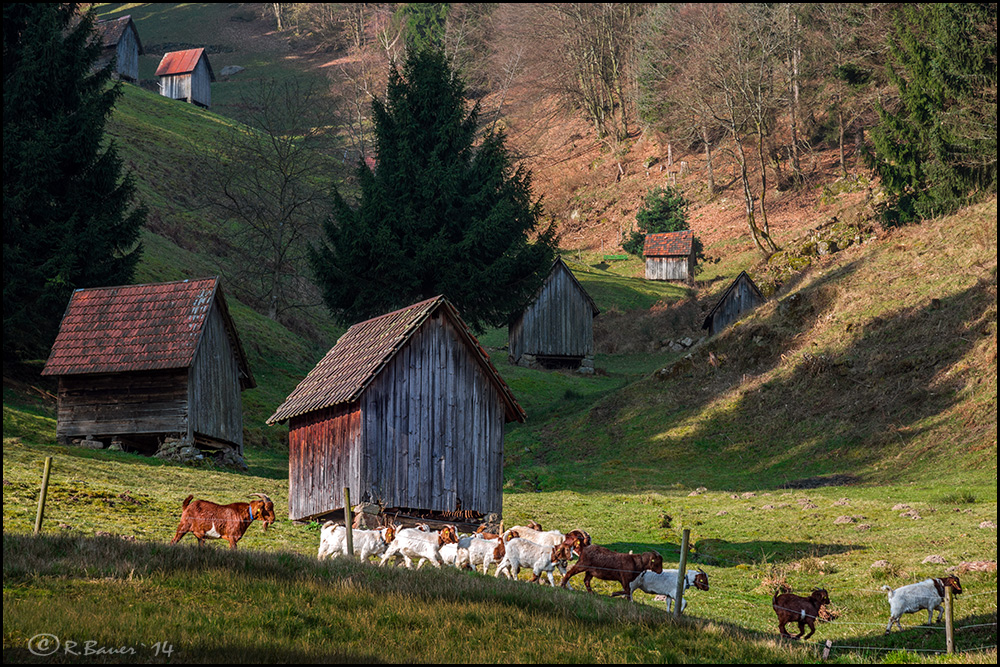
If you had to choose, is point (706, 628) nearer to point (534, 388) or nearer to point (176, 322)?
point (176, 322)

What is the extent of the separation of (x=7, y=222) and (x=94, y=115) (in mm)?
6083

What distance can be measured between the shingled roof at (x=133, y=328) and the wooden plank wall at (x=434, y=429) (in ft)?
36.6

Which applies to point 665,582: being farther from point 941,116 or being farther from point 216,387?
point 941,116

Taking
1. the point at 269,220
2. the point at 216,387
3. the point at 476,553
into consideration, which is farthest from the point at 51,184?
the point at 476,553

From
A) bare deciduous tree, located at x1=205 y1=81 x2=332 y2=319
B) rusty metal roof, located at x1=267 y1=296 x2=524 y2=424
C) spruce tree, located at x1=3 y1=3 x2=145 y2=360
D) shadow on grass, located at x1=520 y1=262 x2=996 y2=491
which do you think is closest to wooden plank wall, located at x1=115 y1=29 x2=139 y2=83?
bare deciduous tree, located at x1=205 y1=81 x2=332 y2=319

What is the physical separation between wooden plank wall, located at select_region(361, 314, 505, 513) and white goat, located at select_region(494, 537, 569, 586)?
20.1ft

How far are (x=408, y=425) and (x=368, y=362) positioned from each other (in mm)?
2001

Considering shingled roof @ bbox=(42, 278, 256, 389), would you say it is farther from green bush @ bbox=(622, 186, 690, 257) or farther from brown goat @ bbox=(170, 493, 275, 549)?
green bush @ bbox=(622, 186, 690, 257)

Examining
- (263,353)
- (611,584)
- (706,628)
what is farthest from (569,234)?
(706,628)

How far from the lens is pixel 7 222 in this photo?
3791 cm

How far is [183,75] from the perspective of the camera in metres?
106

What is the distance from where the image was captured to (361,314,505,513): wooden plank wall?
24.2 m

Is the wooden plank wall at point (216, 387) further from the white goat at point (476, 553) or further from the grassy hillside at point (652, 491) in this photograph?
the white goat at point (476, 553)

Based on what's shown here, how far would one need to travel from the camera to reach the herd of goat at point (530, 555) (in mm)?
15625
